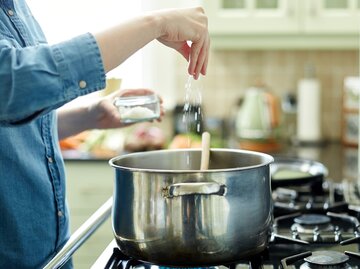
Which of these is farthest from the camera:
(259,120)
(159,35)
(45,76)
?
(259,120)

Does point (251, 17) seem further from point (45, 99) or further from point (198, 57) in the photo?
point (45, 99)

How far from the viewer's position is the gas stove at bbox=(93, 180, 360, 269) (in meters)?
1.04

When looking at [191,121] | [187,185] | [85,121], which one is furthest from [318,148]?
[187,185]

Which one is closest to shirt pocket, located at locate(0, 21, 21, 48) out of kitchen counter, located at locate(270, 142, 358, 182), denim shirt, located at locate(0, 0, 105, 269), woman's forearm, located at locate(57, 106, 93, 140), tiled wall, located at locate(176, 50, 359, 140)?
denim shirt, located at locate(0, 0, 105, 269)

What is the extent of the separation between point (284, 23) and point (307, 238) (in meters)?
1.59

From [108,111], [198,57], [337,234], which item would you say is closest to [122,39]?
[198,57]

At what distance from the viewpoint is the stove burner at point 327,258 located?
40.1 inches

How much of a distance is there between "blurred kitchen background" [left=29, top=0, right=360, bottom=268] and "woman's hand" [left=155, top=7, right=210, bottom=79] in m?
1.21

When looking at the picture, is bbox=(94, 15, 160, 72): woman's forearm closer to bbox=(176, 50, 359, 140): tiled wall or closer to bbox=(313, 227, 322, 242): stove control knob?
bbox=(313, 227, 322, 242): stove control knob

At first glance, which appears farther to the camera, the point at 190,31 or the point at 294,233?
the point at 294,233

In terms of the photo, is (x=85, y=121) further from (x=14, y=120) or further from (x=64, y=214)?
(x=14, y=120)

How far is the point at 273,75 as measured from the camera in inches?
118

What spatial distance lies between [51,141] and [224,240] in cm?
44

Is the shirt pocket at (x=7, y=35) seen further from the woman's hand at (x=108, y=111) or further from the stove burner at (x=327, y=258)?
the stove burner at (x=327, y=258)
